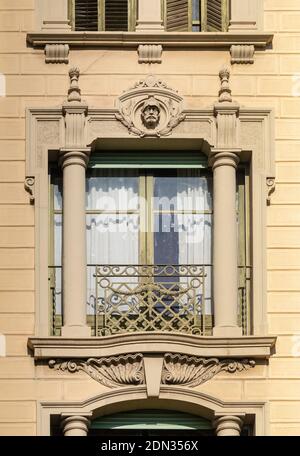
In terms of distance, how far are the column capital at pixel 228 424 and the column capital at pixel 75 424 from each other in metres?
1.75

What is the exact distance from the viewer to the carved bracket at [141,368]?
130ft

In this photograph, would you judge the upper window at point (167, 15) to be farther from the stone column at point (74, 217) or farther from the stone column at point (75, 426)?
the stone column at point (75, 426)

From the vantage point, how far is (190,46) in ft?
135

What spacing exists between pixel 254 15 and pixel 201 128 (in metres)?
1.85

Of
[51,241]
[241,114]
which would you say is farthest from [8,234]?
[241,114]

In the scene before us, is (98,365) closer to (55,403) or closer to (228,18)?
(55,403)

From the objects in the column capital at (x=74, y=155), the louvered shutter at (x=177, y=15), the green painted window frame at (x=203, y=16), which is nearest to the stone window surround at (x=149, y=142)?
the column capital at (x=74, y=155)

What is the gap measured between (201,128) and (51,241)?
103 inches

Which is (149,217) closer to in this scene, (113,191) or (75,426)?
(113,191)

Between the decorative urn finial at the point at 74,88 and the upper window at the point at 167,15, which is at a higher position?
the upper window at the point at 167,15

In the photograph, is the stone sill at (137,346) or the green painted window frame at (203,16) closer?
the stone sill at (137,346)

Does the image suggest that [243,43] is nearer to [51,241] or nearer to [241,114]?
[241,114]

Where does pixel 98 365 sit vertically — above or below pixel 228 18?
below

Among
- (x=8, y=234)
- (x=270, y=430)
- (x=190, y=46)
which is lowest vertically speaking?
(x=270, y=430)
